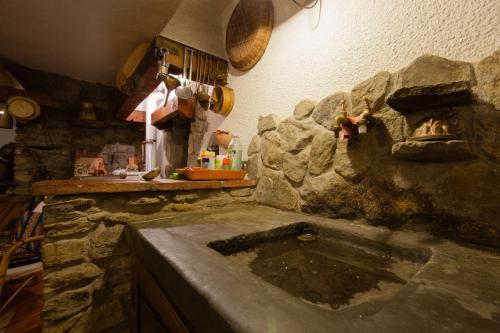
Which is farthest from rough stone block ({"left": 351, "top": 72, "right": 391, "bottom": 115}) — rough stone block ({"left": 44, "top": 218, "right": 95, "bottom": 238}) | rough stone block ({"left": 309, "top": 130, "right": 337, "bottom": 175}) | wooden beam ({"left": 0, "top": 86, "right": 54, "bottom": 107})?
wooden beam ({"left": 0, "top": 86, "right": 54, "bottom": 107})

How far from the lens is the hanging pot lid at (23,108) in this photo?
140 inches

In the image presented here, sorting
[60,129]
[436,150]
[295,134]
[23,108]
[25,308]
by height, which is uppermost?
[23,108]

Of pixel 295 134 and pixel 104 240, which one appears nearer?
pixel 104 240

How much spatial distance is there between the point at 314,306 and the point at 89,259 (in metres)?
1.28

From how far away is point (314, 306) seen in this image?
18.7 inches

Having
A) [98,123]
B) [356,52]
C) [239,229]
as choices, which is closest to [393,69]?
[356,52]

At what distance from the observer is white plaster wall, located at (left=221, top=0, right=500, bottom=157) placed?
0.96 m

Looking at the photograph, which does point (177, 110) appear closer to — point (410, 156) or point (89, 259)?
point (89, 259)

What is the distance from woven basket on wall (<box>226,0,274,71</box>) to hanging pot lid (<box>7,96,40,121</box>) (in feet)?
12.2

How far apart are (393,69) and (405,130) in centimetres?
36

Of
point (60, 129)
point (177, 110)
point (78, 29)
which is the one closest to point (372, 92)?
point (177, 110)

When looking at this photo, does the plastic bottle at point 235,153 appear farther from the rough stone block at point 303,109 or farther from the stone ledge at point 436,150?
the stone ledge at point 436,150

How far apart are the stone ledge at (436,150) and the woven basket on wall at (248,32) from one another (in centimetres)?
155

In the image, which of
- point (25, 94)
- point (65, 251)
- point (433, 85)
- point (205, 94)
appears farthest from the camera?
point (25, 94)
